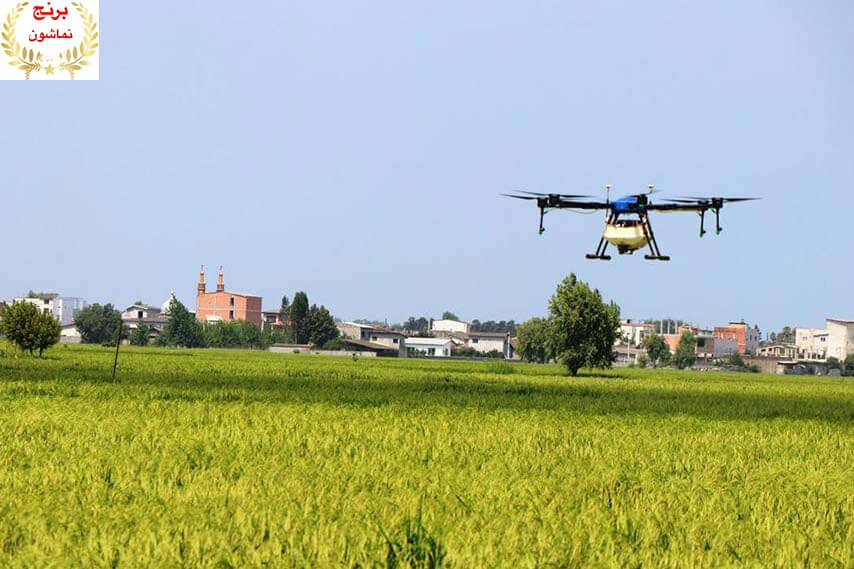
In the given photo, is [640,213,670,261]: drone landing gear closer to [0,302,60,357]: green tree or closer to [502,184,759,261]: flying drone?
[502,184,759,261]: flying drone

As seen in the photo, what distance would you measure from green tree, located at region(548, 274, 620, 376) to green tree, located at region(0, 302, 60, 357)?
1633 inches

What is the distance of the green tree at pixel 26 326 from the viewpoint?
85000mm

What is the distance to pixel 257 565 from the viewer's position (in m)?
9.90

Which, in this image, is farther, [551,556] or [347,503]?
[347,503]

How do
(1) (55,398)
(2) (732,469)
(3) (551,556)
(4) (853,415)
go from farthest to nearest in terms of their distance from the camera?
(4) (853,415) < (1) (55,398) < (2) (732,469) < (3) (551,556)

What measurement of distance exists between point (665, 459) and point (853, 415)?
26971mm

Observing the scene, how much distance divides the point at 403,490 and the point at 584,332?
291 ft

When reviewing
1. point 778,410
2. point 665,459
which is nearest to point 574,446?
point 665,459

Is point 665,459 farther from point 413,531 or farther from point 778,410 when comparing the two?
point 778,410

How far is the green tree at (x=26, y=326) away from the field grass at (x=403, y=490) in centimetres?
5519

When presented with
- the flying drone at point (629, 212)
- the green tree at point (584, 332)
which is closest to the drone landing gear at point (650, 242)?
the flying drone at point (629, 212)

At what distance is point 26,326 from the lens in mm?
85312

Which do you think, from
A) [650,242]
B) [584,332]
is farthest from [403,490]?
[584,332]

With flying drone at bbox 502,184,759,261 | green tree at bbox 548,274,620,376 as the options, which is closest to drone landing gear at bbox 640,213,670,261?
flying drone at bbox 502,184,759,261
